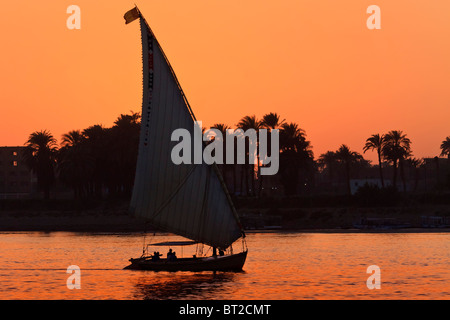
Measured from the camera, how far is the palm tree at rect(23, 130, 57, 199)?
157m

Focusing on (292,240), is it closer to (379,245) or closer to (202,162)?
(379,245)

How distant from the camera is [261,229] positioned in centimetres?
14050

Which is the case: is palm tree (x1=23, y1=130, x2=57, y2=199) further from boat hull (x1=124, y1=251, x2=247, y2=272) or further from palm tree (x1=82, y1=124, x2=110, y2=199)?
boat hull (x1=124, y1=251, x2=247, y2=272)

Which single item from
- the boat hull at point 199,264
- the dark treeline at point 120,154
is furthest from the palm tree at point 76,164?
the boat hull at point 199,264

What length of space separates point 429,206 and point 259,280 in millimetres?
83039

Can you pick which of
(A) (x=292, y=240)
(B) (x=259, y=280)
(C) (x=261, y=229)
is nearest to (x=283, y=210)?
(C) (x=261, y=229)

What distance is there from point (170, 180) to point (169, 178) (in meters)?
0.17

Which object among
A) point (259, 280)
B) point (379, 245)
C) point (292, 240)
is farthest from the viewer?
point (292, 240)

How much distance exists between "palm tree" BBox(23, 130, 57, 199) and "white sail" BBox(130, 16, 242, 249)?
10286 cm

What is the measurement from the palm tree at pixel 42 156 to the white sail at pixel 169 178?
103m

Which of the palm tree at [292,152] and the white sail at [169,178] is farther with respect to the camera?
the palm tree at [292,152]

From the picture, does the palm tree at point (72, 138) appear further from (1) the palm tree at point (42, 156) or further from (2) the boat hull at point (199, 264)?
(2) the boat hull at point (199, 264)

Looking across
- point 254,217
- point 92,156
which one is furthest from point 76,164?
point 254,217

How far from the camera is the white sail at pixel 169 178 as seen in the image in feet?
186
